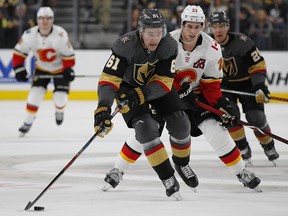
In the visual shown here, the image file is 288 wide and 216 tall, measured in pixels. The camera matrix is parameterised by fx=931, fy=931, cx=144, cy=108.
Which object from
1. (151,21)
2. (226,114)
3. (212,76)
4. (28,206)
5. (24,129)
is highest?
(151,21)

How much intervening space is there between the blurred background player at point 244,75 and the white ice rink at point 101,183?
A: 235 mm

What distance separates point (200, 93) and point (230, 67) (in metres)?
1.20

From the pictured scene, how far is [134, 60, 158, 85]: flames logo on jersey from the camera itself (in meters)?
5.21

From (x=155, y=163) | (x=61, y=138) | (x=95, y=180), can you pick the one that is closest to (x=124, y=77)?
(x=155, y=163)

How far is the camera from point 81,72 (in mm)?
13211

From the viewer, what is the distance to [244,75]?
282 inches

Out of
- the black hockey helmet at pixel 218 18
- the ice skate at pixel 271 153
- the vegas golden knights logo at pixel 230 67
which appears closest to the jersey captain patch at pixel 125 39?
the black hockey helmet at pixel 218 18

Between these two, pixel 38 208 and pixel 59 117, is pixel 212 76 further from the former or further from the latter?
pixel 59 117

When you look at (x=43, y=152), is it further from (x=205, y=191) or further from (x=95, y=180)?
(x=205, y=191)

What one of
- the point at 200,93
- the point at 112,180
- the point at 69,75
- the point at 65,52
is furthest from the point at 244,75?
the point at 65,52

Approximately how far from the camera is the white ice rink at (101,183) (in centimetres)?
479

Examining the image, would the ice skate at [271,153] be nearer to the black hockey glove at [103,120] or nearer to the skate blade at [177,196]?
the skate blade at [177,196]

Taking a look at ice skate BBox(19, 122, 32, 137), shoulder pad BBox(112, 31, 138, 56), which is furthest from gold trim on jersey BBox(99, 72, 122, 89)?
ice skate BBox(19, 122, 32, 137)

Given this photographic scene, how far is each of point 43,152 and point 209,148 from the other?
1.45 meters
